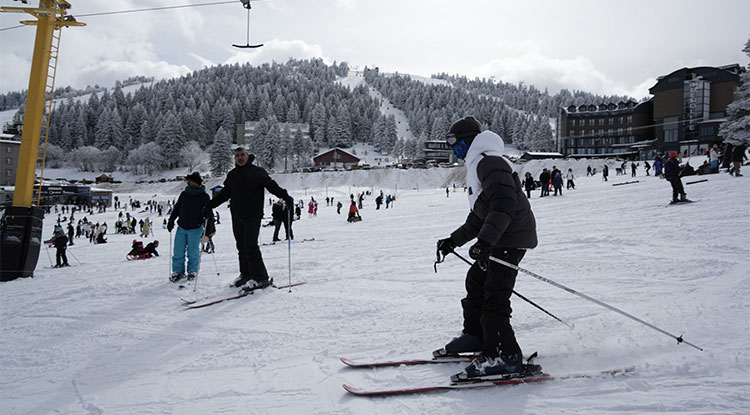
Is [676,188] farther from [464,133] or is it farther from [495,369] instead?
[495,369]

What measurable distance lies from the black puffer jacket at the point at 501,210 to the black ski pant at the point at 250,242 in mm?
3235

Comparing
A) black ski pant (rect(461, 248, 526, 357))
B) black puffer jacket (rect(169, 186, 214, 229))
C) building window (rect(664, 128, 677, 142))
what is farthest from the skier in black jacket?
building window (rect(664, 128, 677, 142))

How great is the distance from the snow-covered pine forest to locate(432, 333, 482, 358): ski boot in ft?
226

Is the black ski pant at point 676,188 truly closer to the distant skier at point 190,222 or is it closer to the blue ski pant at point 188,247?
the distant skier at point 190,222

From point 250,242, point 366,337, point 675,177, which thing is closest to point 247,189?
point 250,242

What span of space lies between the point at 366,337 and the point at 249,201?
8.57 feet

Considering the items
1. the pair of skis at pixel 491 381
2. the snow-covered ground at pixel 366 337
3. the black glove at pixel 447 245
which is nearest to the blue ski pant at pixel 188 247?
the snow-covered ground at pixel 366 337

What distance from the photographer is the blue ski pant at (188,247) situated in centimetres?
595

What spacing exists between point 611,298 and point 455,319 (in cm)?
175

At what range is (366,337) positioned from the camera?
12.0ft

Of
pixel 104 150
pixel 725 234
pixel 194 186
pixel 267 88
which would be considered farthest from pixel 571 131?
pixel 104 150

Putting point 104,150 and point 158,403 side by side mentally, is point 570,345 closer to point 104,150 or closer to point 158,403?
point 158,403

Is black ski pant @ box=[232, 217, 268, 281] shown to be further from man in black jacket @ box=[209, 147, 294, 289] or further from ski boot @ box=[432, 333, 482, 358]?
ski boot @ box=[432, 333, 482, 358]

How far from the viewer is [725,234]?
6824mm
